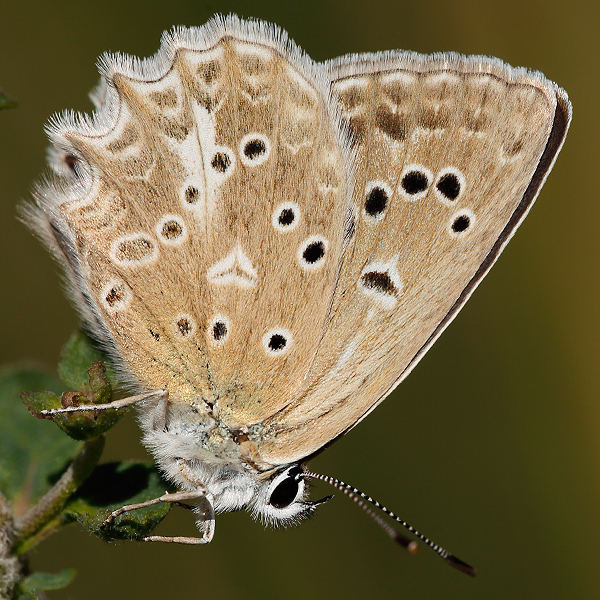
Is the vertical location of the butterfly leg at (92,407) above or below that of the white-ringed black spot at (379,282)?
below

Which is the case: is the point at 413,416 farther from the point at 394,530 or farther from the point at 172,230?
the point at 172,230

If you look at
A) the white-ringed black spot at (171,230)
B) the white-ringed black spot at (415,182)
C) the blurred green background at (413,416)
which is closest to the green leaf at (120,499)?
the white-ringed black spot at (171,230)

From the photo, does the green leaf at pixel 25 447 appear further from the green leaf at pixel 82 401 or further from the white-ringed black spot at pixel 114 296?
the white-ringed black spot at pixel 114 296

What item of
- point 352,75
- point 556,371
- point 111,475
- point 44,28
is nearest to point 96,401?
point 111,475

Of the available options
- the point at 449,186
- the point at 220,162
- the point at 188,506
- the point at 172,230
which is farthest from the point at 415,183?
the point at 188,506

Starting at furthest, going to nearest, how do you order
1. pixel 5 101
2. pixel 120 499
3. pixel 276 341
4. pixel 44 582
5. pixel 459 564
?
pixel 459 564 → pixel 276 341 → pixel 120 499 → pixel 44 582 → pixel 5 101

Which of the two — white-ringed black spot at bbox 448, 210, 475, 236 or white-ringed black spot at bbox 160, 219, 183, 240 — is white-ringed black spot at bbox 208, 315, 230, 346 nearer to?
white-ringed black spot at bbox 160, 219, 183, 240
